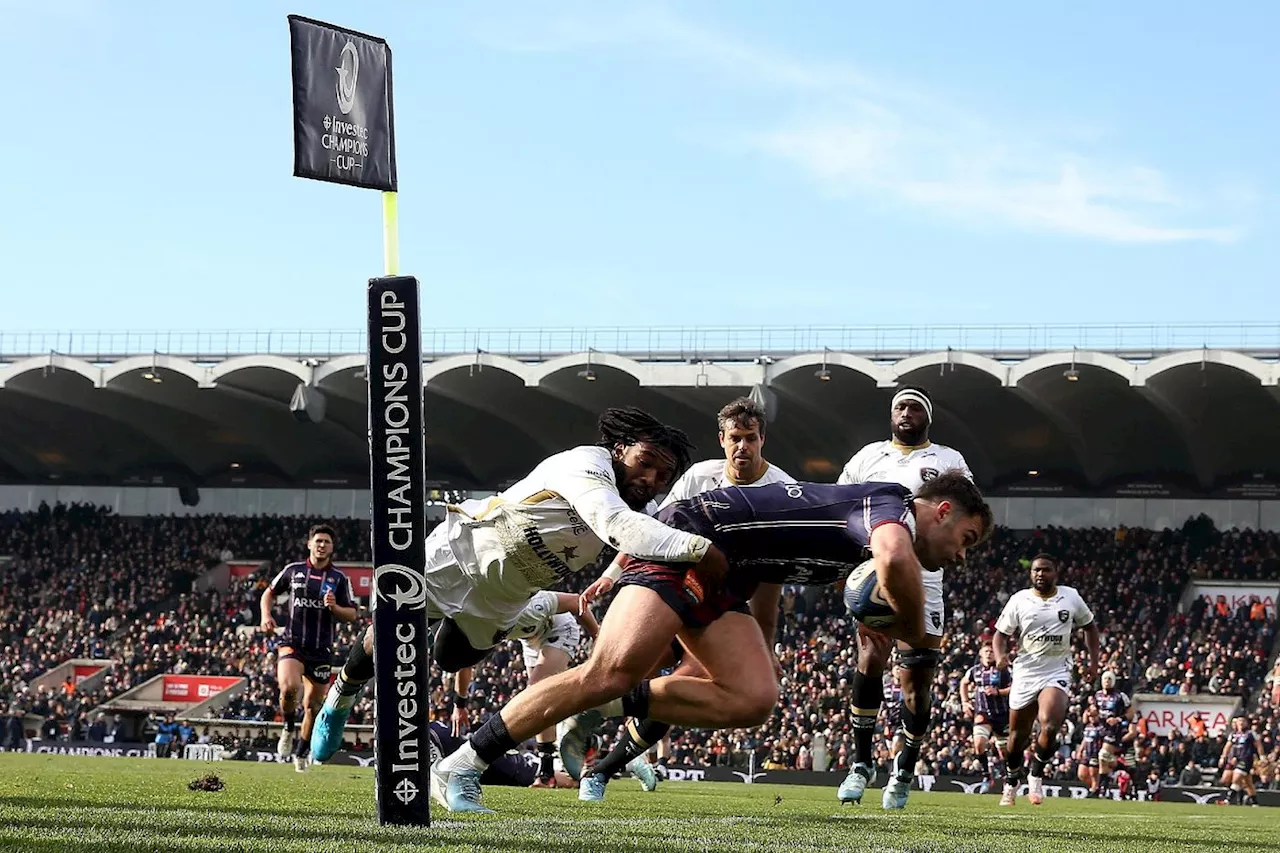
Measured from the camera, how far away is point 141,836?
5.94m

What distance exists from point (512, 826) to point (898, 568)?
2.27m

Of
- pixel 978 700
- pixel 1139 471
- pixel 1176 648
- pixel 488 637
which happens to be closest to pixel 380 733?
pixel 488 637

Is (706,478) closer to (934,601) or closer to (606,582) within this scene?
(606,582)

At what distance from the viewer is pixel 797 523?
7.02m

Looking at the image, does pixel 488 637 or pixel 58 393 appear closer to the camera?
pixel 488 637

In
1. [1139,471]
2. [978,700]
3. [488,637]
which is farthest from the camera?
[1139,471]

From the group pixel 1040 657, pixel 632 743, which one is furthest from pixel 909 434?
pixel 1040 657

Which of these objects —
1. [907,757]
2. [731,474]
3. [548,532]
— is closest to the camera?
[548,532]

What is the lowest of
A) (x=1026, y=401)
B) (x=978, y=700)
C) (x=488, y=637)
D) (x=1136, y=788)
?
(x=1136, y=788)

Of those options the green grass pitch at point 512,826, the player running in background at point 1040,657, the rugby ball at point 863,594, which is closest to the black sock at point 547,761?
the green grass pitch at point 512,826

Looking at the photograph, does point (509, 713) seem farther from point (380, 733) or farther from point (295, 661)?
point (295, 661)

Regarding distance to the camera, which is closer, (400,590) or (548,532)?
(400,590)

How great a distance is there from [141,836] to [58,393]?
124 feet

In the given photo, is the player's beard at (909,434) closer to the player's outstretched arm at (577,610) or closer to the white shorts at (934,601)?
the white shorts at (934,601)
